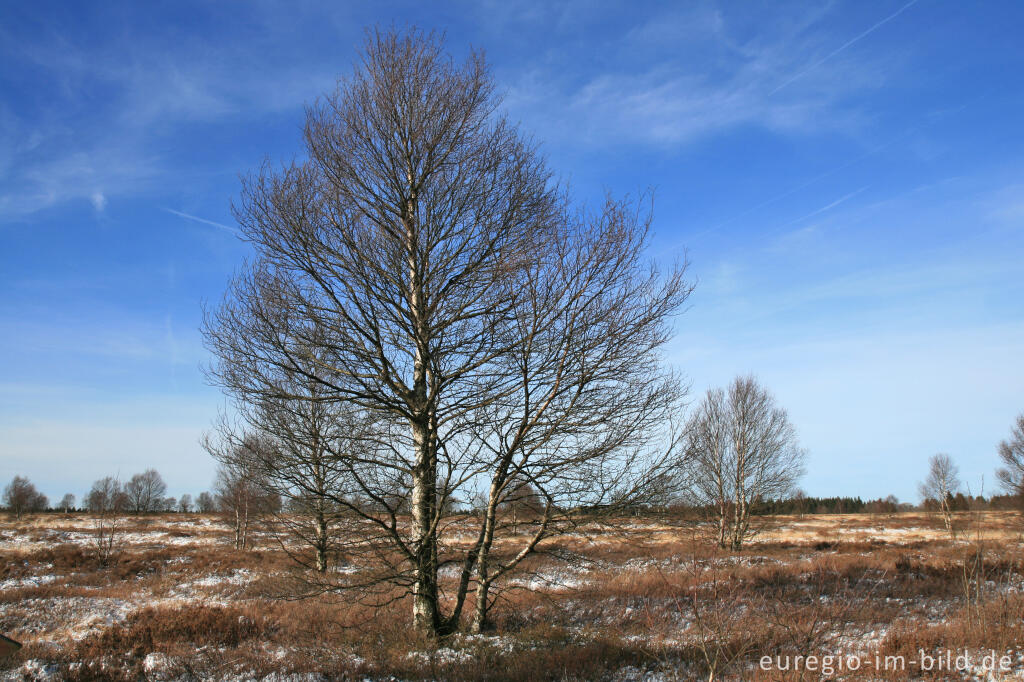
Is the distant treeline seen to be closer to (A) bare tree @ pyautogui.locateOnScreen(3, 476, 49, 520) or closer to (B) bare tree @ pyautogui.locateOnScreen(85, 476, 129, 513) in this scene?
(B) bare tree @ pyautogui.locateOnScreen(85, 476, 129, 513)

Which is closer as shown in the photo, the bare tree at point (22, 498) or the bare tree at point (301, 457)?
the bare tree at point (301, 457)

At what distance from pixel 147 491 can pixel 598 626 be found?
9455 centimetres

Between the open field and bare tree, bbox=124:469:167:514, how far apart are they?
247 feet

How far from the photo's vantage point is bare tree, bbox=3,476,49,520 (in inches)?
2266

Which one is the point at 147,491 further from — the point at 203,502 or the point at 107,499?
the point at 107,499

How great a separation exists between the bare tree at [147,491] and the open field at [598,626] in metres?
75.2

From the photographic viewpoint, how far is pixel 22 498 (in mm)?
59438

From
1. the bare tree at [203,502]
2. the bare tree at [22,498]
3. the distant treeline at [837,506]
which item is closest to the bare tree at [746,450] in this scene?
the distant treeline at [837,506]

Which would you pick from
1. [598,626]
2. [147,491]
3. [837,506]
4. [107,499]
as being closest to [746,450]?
[598,626]

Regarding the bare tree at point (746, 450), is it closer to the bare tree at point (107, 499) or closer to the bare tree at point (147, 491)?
the bare tree at point (107, 499)

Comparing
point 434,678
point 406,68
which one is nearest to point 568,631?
point 434,678

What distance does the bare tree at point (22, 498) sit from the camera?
57.6 m

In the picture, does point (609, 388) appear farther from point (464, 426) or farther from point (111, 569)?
point (111, 569)

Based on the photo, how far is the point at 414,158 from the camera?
8.58 metres
